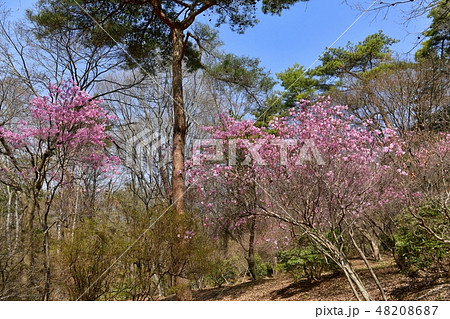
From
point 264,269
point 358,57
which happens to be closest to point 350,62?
point 358,57

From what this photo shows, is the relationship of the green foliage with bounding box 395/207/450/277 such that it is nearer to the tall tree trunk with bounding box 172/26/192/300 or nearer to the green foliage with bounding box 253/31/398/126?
the tall tree trunk with bounding box 172/26/192/300

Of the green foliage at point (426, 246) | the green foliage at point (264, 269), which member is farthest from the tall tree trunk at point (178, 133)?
the green foliage at point (264, 269)

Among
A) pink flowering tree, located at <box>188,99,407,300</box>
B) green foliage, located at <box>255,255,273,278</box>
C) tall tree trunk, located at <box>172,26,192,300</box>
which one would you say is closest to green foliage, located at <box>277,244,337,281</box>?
pink flowering tree, located at <box>188,99,407,300</box>

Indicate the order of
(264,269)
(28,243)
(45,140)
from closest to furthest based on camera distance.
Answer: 1. (28,243)
2. (45,140)
3. (264,269)

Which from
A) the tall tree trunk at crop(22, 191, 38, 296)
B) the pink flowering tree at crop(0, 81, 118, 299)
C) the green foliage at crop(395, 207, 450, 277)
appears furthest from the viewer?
the pink flowering tree at crop(0, 81, 118, 299)

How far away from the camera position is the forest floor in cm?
326

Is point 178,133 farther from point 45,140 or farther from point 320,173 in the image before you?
point 320,173

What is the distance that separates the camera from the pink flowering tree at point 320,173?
3232 mm

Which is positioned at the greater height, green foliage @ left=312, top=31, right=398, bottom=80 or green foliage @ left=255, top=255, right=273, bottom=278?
green foliage @ left=312, top=31, right=398, bottom=80

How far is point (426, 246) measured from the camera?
128 inches

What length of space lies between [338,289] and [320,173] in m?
2.48

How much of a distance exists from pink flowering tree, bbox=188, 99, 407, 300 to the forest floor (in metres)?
0.48

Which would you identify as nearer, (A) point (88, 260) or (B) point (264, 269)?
(A) point (88, 260)

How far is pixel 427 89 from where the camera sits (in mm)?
8461
